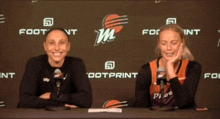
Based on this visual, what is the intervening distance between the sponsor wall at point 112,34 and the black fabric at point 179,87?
4.16 feet

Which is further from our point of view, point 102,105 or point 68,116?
point 102,105

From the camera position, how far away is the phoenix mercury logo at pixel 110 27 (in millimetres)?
4203

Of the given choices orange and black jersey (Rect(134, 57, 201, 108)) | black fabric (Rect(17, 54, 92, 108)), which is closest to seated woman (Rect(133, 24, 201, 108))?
orange and black jersey (Rect(134, 57, 201, 108))

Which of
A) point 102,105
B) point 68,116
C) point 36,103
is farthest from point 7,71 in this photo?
point 68,116

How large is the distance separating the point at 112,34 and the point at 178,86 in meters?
1.74

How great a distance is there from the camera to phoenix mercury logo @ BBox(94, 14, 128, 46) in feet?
13.8

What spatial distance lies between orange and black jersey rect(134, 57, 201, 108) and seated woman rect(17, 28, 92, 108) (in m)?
0.49

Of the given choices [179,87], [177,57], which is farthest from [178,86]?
[177,57]

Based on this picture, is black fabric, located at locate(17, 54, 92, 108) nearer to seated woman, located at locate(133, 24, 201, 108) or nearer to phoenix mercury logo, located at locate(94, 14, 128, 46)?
seated woman, located at locate(133, 24, 201, 108)

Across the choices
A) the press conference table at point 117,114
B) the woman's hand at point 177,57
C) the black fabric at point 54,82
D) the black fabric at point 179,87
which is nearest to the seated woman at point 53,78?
the black fabric at point 54,82

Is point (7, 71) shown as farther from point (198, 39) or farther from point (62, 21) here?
point (198, 39)

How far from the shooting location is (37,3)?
4234 millimetres

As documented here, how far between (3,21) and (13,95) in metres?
1.01

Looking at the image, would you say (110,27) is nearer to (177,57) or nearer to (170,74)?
(177,57)
